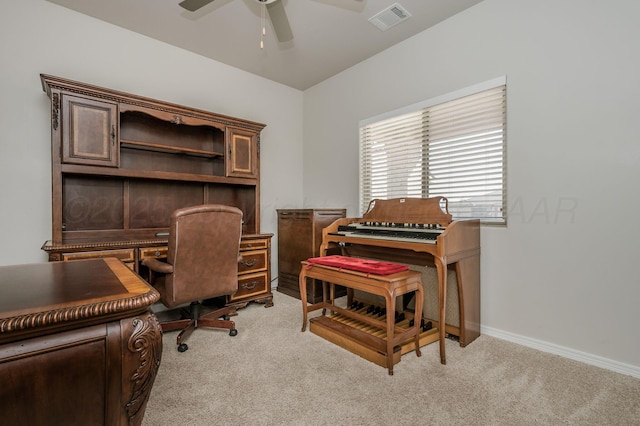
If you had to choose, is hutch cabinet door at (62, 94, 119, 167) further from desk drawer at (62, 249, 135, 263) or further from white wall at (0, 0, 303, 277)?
desk drawer at (62, 249, 135, 263)

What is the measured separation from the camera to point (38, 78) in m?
2.58

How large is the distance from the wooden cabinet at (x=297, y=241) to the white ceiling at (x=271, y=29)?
1.84m

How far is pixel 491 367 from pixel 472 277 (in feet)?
2.26

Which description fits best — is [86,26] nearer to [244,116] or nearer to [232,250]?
[244,116]

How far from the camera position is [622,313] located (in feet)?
6.38

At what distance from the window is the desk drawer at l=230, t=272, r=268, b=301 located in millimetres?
1648

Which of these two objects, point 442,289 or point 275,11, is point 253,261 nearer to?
point 442,289

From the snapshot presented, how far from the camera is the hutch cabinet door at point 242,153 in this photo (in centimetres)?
334

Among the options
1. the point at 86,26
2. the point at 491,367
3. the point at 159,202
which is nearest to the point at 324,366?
the point at 491,367

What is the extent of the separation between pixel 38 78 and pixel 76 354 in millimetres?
3026

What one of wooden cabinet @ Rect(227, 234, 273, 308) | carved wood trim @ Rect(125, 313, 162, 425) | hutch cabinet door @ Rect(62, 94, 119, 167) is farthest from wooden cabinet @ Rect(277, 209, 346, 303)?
carved wood trim @ Rect(125, 313, 162, 425)

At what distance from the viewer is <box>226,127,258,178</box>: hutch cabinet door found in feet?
11.0

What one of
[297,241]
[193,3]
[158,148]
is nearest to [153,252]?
[158,148]

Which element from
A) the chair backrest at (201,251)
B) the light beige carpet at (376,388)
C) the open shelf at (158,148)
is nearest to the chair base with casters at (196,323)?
the light beige carpet at (376,388)
